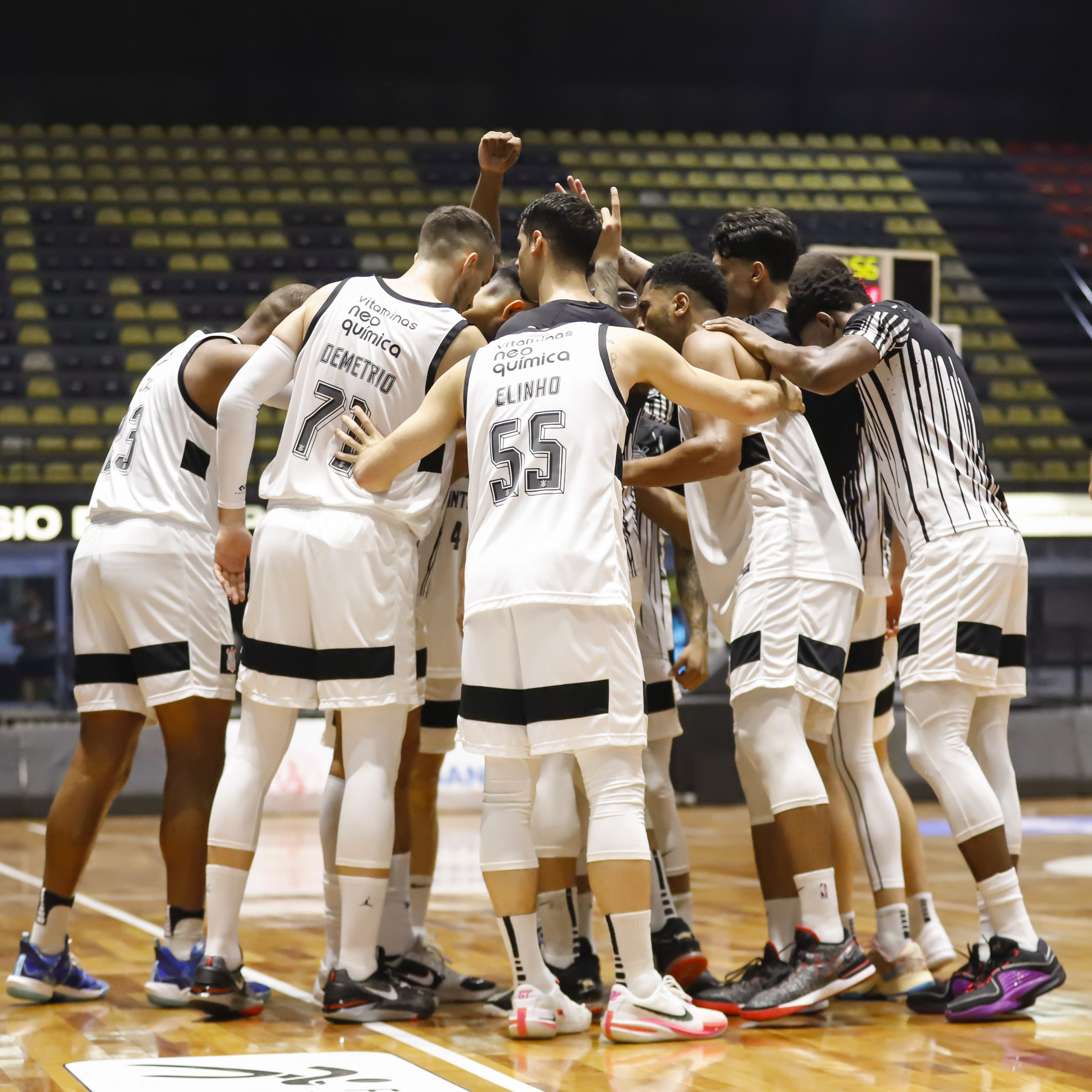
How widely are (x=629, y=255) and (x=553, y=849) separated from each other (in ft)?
6.22

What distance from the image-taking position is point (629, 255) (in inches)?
185

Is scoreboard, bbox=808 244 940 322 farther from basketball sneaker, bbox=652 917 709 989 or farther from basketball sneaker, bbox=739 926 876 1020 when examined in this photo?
basketball sneaker, bbox=739 926 876 1020

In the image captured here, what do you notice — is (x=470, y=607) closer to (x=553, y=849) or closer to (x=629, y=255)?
(x=553, y=849)

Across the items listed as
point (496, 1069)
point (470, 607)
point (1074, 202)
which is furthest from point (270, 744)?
point (1074, 202)

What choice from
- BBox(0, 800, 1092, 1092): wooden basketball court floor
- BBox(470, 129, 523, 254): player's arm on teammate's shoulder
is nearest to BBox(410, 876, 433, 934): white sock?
BBox(0, 800, 1092, 1092): wooden basketball court floor

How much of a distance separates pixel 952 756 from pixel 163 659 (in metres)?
2.17

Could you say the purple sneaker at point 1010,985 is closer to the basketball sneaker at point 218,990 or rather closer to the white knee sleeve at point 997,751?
the white knee sleeve at point 997,751

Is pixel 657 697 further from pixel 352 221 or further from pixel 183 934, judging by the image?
pixel 352 221

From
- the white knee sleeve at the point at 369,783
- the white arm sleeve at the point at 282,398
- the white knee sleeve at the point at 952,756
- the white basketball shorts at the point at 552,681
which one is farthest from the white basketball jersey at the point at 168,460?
the white knee sleeve at the point at 952,756

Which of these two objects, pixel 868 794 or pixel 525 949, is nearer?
pixel 525 949

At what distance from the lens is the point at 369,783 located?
380 centimetres

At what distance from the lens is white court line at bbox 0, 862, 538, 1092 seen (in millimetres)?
3150

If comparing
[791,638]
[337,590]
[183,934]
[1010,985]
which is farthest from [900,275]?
[183,934]

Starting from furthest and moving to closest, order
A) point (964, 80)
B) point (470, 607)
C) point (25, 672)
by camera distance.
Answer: point (964, 80), point (25, 672), point (470, 607)
